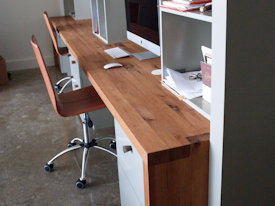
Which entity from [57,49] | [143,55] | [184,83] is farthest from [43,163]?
[57,49]

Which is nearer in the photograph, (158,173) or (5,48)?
(158,173)

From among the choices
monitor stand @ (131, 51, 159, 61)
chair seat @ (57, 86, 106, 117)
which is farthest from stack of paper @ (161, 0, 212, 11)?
chair seat @ (57, 86, 106, 117)

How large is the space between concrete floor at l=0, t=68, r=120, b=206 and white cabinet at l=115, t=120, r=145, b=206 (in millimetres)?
538

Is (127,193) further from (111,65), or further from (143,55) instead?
(143,55)

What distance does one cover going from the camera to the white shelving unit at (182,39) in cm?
171

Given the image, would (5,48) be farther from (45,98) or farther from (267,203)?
(267,203)

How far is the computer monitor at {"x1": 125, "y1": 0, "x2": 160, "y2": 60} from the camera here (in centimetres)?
219

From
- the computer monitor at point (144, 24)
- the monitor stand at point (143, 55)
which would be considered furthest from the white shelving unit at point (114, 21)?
the monitor stand at point (143, 55)

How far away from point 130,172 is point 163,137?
38 cm

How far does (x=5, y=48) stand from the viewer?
5.37m

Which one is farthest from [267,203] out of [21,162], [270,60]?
[21,162]

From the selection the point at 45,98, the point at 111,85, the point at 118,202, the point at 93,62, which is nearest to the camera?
the point at 111,85

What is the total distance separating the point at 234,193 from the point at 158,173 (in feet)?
0.88

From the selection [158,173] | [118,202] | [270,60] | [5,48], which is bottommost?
[118,202]
